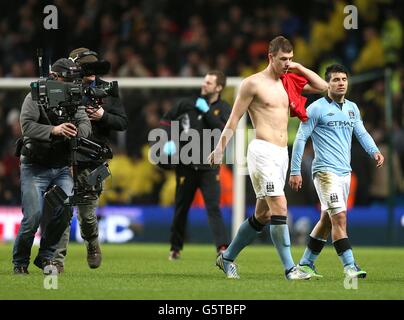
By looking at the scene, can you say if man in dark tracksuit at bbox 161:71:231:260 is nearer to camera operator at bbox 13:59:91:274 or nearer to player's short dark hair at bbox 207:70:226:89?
player's short dark hair at bbox 207:70:226:89

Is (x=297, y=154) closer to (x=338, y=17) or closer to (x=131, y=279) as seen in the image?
(x=131, y=279)

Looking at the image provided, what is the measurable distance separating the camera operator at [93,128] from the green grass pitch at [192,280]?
0.25 meters

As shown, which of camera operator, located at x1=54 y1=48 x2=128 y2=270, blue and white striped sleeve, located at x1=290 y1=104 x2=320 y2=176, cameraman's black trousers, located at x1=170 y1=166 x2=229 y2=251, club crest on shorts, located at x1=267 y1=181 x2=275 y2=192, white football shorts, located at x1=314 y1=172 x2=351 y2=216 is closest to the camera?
club crest on shorts, located at x1=267 y1=181 x2=275 y2=192

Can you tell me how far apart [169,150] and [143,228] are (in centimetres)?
469

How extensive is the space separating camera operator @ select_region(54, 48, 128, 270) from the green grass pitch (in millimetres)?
254

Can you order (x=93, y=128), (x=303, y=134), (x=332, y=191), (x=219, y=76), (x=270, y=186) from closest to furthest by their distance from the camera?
(x=270, y=186) < (x=332, y=191) < (x=303, y=134) < (x=93, y=128) < (x=219, y=76)

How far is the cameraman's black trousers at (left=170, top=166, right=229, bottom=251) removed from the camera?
47.0 ft

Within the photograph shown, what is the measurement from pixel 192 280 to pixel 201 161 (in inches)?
159

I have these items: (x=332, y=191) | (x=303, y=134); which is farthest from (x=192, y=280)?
(x=303, y=134)

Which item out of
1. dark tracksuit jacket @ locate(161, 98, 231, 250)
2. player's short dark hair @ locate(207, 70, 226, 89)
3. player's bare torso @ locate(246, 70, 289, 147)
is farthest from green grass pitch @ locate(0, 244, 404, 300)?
player's short dark hair @ locate(207, 70, 226, 89)

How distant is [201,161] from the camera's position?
14.7 metres

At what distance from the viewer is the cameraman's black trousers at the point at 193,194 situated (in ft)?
47.0

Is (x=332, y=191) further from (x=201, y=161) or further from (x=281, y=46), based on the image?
(x=201, y=161)

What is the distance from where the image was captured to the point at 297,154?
10.8 m
